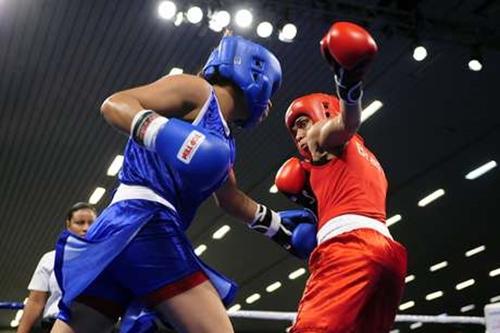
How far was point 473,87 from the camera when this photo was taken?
682 cm

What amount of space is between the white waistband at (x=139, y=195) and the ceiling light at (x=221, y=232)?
925cm

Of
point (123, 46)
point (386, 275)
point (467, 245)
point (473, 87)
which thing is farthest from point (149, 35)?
point (467, 245)

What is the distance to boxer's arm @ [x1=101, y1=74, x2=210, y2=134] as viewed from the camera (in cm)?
148

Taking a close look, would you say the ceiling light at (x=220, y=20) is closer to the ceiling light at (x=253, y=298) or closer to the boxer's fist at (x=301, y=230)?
the boxer's fist at (x=301, y=230)

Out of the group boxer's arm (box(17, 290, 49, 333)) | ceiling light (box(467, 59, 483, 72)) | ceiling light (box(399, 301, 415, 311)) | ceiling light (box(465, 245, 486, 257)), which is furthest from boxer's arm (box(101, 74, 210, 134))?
ceiling light (box(399, 301, 415, 311))

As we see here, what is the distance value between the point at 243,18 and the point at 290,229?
329 cm

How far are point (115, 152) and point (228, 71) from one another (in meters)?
6.55

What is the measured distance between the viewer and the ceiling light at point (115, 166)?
826 cm

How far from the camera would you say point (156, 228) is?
1.49 meters

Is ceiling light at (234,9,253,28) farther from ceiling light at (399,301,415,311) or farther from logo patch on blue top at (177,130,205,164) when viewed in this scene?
ceiling light at (399,301,415,311)

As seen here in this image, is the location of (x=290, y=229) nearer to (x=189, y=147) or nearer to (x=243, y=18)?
(x=189, y=147)

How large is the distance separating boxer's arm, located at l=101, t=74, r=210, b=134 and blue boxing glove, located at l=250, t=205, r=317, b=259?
2.38 ft

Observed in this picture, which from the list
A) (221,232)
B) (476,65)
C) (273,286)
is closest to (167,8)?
(476,65)

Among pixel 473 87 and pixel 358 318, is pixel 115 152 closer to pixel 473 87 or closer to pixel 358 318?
pixel 473 87
